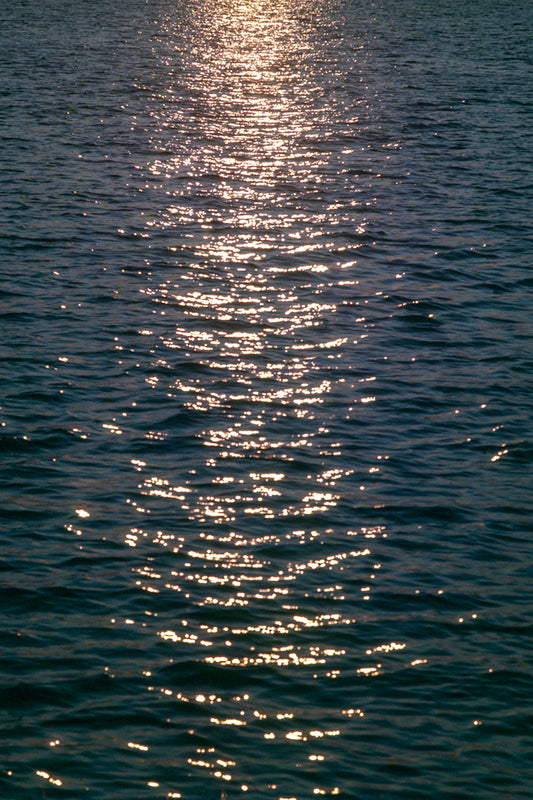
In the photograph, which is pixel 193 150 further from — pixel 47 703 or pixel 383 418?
pixel 47 703

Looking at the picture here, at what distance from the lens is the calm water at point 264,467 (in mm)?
11195

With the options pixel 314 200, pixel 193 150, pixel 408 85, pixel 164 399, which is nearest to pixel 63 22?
pixel 408 85

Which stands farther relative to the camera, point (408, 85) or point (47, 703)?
point (408, 85)

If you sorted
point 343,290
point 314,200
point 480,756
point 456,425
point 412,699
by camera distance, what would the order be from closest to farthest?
point 480,756
point 412,699
point 456,425
point 343,290
point 314,200

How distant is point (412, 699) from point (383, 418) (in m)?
7.24

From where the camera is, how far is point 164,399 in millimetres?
18922

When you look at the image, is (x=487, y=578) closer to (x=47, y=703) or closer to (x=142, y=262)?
(x=47, y=703)

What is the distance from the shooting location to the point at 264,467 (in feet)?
54.5

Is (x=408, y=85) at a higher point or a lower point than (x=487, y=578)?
higher

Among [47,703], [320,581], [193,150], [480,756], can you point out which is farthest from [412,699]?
[193,150]

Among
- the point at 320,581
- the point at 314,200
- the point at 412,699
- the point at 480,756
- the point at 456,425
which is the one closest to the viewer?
the point at 480,756

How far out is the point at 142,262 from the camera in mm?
25859

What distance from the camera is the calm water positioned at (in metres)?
11.2

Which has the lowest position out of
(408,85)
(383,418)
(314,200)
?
(383,418)
